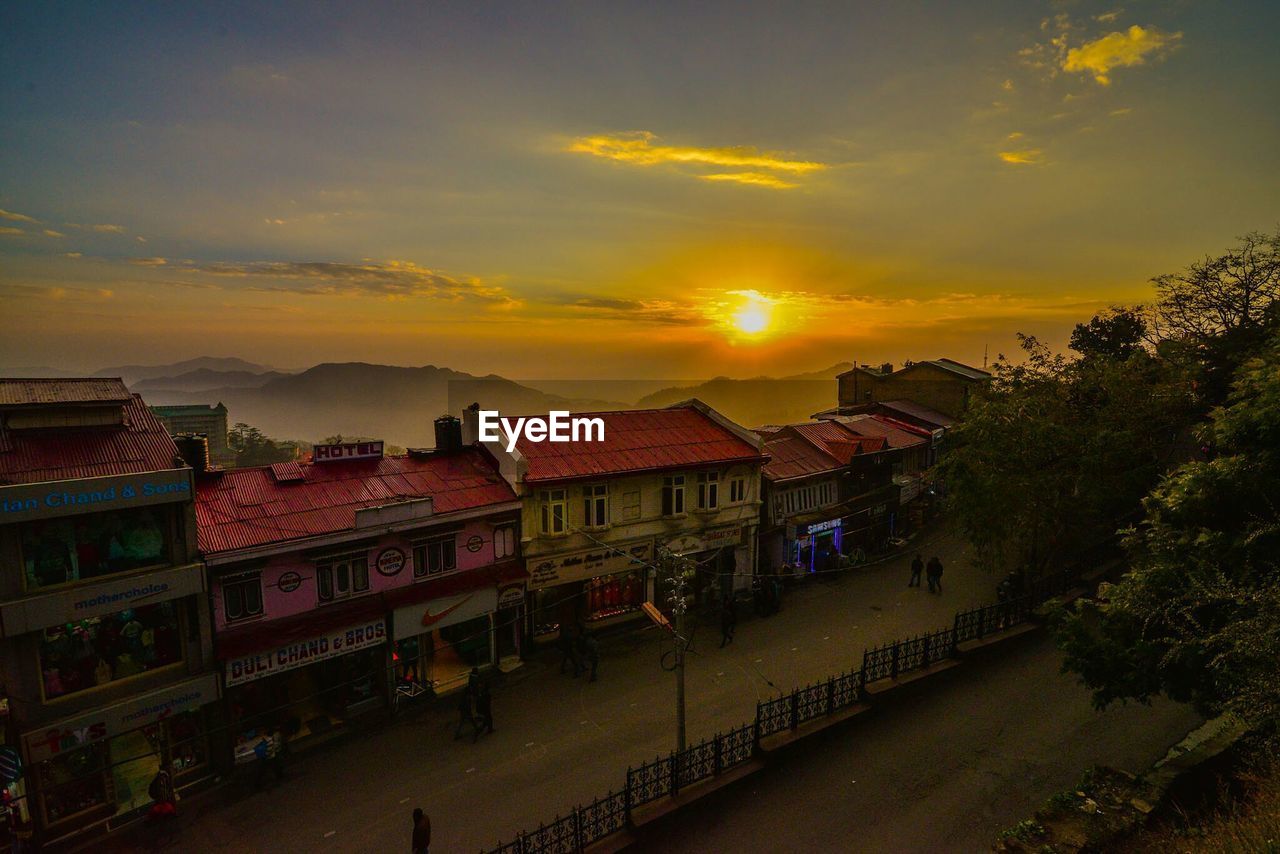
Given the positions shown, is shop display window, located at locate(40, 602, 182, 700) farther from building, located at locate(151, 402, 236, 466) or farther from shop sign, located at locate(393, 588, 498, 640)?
building, located at locate(151, 402, 236, 466)

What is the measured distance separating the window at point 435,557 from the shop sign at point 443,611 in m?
Answer: 1.32

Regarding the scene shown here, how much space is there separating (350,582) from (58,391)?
31.8ft

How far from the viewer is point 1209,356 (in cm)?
2917

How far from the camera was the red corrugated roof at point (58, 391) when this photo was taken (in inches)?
627

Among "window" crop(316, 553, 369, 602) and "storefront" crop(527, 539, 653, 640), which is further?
"storefront" crop(527, 539, 653, 640)

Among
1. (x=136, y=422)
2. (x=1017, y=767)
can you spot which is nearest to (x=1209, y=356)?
(x=1017, y=767)

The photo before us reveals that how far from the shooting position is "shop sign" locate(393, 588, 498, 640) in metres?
20.7

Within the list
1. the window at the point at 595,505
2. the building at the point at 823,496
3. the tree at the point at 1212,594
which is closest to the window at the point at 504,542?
the window at the point at 595,505

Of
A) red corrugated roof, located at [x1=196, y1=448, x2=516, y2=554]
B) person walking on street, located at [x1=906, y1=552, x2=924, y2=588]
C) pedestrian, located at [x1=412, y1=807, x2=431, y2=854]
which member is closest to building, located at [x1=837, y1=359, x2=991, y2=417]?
person walking on street, located at [x1=906, y1=552, x2=924, y2=588]

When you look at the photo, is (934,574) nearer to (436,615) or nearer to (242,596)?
(436,615)

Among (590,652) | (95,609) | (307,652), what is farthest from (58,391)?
(590,652)

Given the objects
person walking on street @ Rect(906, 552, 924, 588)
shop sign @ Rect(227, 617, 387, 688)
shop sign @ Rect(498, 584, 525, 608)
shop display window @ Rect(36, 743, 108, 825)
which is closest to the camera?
shop display window @ Rect(36, 743, 108, 825)

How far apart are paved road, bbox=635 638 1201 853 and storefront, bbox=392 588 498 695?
11.2 metres

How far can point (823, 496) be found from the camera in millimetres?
33906
